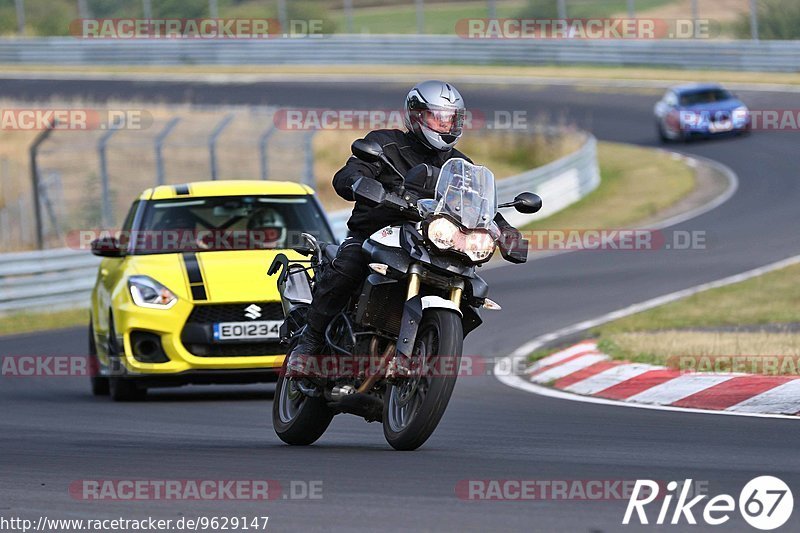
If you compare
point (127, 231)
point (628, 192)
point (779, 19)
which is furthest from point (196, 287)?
point (779, 19)

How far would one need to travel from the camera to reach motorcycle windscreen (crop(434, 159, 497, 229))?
7.27m

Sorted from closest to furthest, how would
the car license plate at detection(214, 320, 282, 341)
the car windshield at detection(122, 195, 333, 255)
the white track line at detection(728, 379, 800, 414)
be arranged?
the white track line at detection(728, 379, 800, 414) → the car license plate at detection(214, 320, 282, 341) → the car windshield at detection(122, 195, 333, 255)

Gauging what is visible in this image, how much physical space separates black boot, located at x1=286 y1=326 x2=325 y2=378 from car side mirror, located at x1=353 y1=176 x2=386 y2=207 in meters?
1.10

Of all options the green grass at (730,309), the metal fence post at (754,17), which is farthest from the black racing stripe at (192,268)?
the metal fence post at (754,17)

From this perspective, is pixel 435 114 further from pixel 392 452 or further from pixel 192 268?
pixel 192 268

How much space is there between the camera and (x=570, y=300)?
17891 mm

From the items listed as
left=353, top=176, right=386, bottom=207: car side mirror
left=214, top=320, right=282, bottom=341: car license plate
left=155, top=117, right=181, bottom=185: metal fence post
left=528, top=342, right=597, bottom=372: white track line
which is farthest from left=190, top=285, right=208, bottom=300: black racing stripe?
left=155, top=117, right=181, bottom=185: metal fence post

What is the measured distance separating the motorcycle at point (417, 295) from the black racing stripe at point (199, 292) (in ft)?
11.2

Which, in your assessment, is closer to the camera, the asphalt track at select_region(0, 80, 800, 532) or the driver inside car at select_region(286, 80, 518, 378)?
the asphalt track at select_region(0, 80, 800, 532)

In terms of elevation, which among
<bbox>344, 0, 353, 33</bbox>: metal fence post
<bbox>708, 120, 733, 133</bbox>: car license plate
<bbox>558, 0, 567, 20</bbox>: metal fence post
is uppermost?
<bbox>558, 0, 567, 20</bbox>: metal fence post

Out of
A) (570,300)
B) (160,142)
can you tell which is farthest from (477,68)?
(570,300)

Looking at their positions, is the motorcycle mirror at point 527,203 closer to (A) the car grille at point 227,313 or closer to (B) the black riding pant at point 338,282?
(B) the black riding pant at point 338,282

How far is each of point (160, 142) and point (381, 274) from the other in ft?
48.1

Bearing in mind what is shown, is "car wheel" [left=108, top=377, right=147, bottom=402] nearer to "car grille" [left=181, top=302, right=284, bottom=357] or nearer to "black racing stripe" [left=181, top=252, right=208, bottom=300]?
"car grille" [left=181, top=302, right=284, bottom=357]
